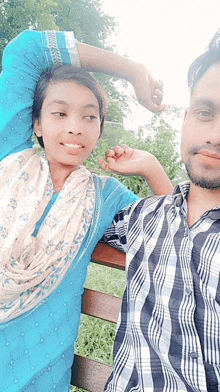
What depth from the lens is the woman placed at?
4.00 feet

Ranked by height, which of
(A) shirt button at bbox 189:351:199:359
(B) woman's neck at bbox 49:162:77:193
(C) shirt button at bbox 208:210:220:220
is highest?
(B) woman's neck at bbox 49:162:77:193

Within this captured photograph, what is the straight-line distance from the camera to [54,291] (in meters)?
1.28

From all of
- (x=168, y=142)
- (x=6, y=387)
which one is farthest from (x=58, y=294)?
(x=168, y=142)

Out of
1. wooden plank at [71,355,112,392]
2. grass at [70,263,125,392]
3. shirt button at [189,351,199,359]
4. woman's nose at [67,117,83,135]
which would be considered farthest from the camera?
grass at [70,263,125,392]

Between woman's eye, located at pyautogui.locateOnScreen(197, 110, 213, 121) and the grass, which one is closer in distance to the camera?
woman's eye, located at pyautogui.locateOnScreen(197, 110, 213, 121)

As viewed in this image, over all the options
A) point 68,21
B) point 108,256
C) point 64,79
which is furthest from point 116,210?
point 68,21

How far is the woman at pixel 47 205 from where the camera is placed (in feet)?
4.00

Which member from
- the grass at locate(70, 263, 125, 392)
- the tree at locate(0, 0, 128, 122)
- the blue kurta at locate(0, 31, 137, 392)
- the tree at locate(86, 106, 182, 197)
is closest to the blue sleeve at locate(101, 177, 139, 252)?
the blue kurta at locate(0, 31, 137, 392)

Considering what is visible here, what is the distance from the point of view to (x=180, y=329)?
1075 mm

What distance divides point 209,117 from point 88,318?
6.72ft

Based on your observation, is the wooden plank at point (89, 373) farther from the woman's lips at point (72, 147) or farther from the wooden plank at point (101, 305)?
the woman's lips at point (72, 147)

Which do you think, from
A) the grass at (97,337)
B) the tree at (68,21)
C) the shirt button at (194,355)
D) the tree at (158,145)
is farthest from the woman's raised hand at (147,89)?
the tree at (68,21)

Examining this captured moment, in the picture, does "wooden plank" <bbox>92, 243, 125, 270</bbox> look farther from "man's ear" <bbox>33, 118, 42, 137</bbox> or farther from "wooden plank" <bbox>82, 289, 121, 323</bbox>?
"man's ear" <bbox>33, 118, 42, 137</bbox>

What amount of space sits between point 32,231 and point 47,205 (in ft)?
0.43
